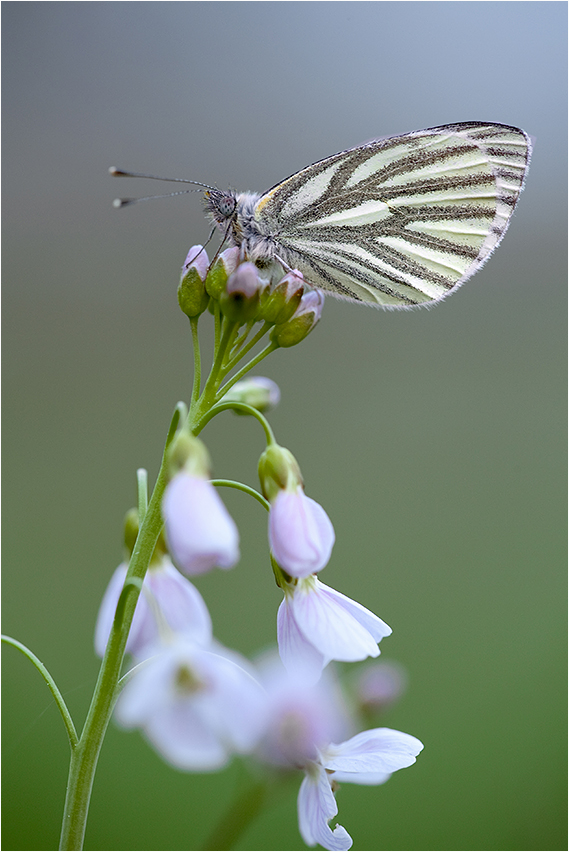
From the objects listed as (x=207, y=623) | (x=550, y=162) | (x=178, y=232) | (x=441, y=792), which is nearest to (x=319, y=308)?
(x=207, y=623)

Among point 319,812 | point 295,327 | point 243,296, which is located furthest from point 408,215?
point 319,812

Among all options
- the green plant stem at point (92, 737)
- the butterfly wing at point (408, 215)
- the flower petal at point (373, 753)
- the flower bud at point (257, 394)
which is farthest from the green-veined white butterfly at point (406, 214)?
the flower petal at point (373, 753)

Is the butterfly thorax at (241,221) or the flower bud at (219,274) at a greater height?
the butterfly thorax at (241,221)

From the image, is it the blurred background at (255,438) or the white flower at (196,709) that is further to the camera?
the blurred background at (255,438)

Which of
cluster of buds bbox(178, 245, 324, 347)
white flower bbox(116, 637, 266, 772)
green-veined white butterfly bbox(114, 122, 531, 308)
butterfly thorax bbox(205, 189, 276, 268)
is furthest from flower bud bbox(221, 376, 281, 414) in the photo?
white flower bbox(116, 637, 266, 772)

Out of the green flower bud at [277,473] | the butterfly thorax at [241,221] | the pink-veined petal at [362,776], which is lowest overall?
the pink-veined petal at [362,776]

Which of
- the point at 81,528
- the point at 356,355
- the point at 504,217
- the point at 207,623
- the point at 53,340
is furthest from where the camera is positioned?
the point at 356,355

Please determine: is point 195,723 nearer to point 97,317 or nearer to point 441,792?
point 441,792

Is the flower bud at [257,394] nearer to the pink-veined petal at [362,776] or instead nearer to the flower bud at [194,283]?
the flower bud at [194,283]
